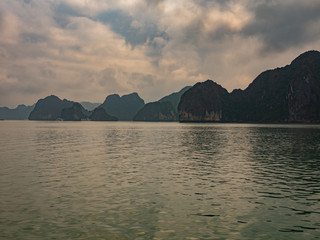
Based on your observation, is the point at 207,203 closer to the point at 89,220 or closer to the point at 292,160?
the point at 89,220

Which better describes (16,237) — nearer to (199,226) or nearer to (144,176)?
(199,226)

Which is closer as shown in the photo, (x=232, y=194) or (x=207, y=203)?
(x=207, y=203)

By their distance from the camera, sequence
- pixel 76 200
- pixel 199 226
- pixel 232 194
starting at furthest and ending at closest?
pixel 232 194 < pixel 76 200 < pixel 199 226

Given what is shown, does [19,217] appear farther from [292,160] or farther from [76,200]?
[292,160]

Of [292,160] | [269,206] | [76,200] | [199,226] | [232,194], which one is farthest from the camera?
[292,160]

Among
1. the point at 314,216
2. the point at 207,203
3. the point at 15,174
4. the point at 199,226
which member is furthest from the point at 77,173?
the point at 314,216

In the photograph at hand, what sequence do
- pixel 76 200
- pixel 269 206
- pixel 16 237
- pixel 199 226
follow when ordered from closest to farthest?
pixel 16 237, pixel 199 226, pixel 269 206, pixel 76 200

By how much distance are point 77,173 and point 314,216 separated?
22.5m

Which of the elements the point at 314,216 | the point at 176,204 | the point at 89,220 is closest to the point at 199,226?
the point at 176,204

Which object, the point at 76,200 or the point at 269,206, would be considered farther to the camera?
the point at 76,200

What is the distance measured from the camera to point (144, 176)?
93.7ft

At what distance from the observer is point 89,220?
51.3 feet

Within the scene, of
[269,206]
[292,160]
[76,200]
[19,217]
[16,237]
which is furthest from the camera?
[292,160]

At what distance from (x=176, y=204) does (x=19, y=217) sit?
31.7ft
